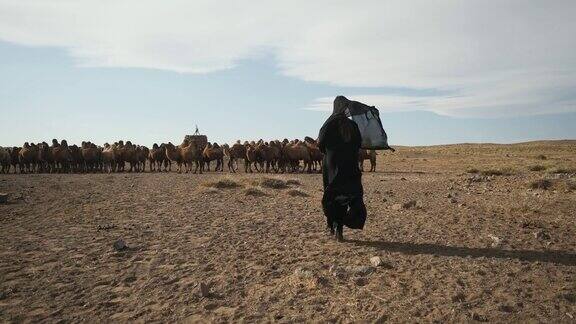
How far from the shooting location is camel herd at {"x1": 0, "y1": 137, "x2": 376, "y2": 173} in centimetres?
2802

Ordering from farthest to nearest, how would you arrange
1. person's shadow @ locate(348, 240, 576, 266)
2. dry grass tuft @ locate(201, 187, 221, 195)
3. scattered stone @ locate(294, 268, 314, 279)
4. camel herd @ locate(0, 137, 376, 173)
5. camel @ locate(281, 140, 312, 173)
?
camel herd @ locate(0, 137, 376, 173) < camel @ locate(281, 140, 312, 173) < dry grass tuft @ locate(201, 187, 221, 195) < person's shadow @ locate(348, 240, 576, 266) < scattered stone @ locate(294, 268, 314, 279)

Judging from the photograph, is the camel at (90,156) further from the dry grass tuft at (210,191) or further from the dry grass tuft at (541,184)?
the dry grass tuft at (541,184)

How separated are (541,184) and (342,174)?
1142 cm

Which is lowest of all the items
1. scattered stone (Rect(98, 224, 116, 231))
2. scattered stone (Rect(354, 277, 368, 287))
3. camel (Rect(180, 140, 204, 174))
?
scattered stone (Rect(354, 277, 368, 287))

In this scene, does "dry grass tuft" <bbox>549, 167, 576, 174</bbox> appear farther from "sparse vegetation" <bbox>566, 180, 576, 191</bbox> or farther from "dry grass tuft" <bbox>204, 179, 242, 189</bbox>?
"dry grass tuft" <bbox>204, 179, 242, 189</bbox>

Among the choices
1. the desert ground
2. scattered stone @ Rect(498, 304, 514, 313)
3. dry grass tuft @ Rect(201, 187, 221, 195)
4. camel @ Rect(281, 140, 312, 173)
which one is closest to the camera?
scattered stone @ Rect(498, 304, 514, 313)

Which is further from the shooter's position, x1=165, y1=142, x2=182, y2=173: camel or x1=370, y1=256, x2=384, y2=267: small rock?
x1=165, y1=142, x2=182, y2=173: camel

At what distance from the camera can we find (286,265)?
19.2 ft

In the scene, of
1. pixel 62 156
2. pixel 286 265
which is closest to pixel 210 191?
pixel 286 265

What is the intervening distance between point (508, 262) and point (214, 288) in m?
3.69

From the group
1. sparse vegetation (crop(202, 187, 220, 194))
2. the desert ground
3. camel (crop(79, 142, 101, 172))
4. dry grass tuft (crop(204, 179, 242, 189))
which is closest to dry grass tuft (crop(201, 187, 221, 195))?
sparse vegetation (crop(202, 187, 220, 194))

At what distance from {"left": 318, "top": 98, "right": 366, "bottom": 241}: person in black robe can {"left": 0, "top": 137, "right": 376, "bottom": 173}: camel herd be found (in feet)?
67.0

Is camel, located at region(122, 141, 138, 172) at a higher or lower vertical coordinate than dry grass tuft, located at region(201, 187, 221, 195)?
higher

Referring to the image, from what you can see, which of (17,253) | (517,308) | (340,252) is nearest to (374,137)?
(340,252)
